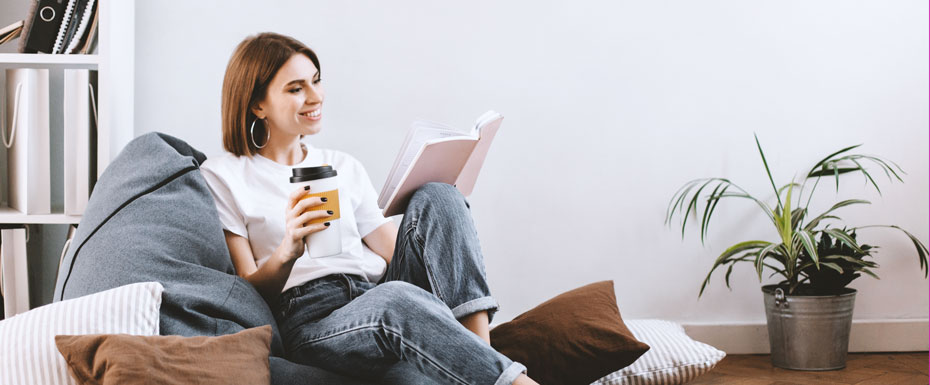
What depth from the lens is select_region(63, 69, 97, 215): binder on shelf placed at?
77.8 inches

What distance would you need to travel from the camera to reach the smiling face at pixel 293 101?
178 cm

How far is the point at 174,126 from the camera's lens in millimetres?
2406

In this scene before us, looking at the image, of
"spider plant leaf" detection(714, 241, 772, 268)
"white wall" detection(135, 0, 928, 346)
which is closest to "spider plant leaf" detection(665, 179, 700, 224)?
"white wall" detection(135, 0, 928, 346)

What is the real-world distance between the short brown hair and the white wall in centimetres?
65

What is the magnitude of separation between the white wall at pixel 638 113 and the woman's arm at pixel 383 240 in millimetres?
629

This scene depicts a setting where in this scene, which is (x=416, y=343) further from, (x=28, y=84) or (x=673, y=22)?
(x=673, y=22)

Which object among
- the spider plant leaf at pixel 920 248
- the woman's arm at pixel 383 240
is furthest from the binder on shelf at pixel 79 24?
the spider plant leaf at pixel 920 248

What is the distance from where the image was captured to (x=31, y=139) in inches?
77.7

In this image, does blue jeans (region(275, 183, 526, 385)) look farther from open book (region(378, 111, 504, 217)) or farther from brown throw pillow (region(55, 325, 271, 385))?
brown throw pillow (region(55, 325, 271, 385))

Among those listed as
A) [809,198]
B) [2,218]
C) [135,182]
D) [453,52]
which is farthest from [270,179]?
[809,198]

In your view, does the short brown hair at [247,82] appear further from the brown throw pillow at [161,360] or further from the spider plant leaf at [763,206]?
the spider plant leaf at [763,206]

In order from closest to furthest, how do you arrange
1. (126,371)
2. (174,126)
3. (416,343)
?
(126,371)
(416,343)
(174,126)

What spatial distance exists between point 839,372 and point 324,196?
1698 mm

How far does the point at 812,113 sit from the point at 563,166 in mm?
820
